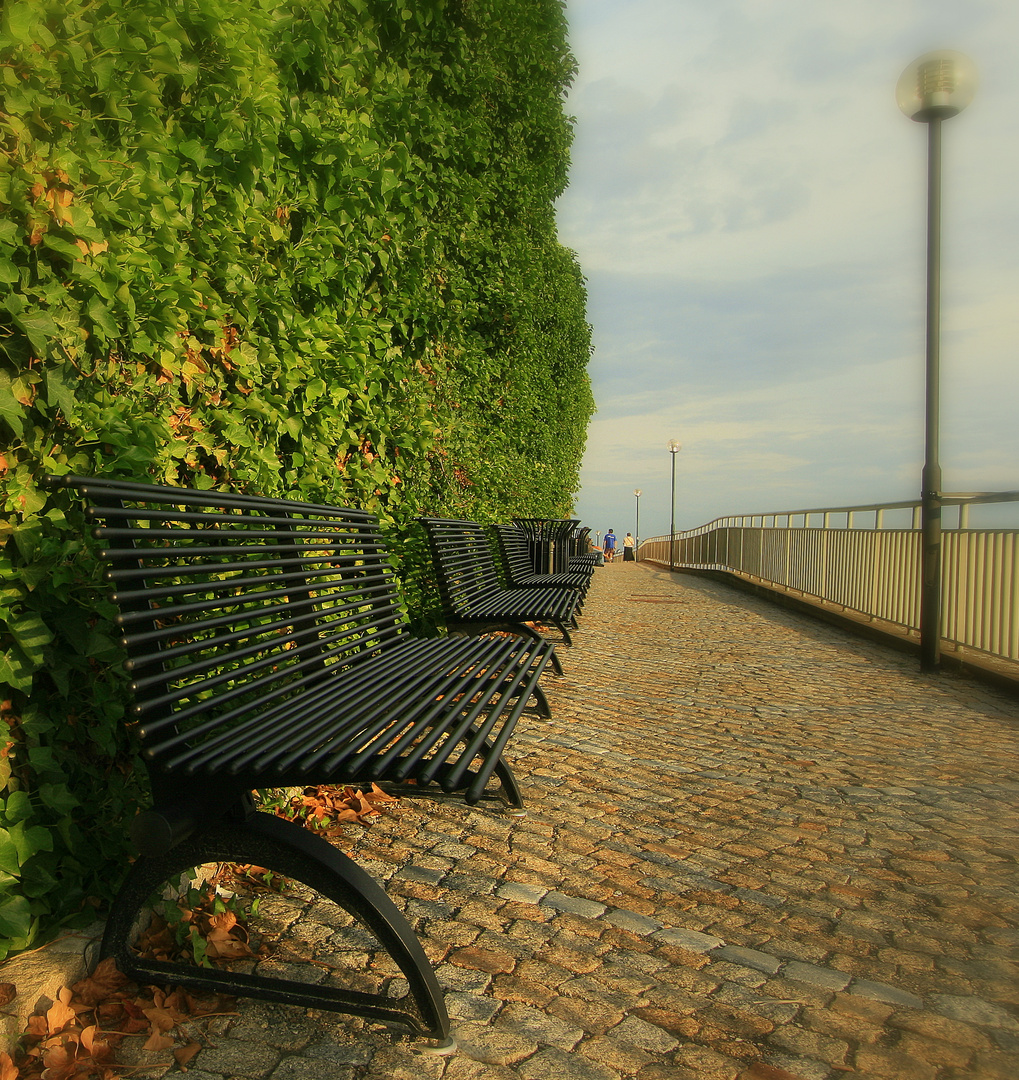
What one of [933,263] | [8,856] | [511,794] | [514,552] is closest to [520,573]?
[514,552]

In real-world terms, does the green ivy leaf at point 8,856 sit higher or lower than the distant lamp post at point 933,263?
lower

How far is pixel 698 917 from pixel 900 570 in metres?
6.78

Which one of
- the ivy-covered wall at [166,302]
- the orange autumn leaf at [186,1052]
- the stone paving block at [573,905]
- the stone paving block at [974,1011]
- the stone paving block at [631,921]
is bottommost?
the stone paving block at [974,1011]

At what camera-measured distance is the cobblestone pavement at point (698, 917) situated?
187 centimetres

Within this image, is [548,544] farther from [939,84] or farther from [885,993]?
[885,993]


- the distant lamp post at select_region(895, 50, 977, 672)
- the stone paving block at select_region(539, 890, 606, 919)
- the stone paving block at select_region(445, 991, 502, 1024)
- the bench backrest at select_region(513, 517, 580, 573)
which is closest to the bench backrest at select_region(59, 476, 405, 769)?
the stone paving block at select_region(445, 991, 502, 1024)

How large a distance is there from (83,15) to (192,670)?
1.57 meters

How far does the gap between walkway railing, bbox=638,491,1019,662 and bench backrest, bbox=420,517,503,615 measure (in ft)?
12.2

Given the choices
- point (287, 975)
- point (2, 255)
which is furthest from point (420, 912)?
point (2, 255)

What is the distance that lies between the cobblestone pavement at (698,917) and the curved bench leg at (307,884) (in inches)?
3.0

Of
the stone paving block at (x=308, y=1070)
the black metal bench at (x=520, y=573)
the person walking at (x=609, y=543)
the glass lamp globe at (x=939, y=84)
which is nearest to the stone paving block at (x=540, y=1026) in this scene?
the stone paving block at (x=308, y=1070)

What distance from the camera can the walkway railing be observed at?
243 inches

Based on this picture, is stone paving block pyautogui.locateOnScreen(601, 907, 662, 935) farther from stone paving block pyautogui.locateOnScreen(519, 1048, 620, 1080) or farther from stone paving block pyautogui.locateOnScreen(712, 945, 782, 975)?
stone paving block pyautogui.locateOnScreen(519, 1048, 620, 1080)

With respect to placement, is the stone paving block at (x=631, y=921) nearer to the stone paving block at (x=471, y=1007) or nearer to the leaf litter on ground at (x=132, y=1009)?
the stone paving block at (x=471, y=1007)
